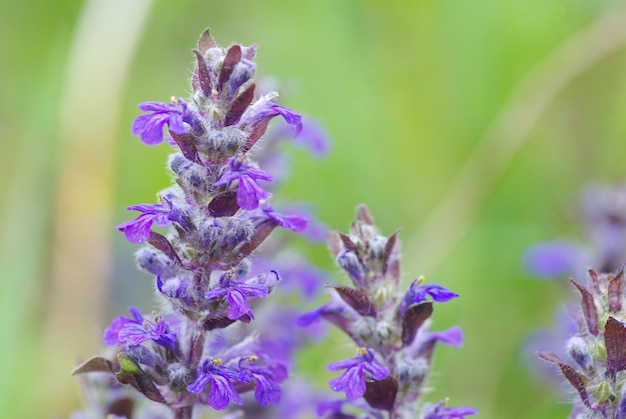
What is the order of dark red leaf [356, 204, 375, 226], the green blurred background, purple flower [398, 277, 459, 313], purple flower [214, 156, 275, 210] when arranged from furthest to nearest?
the green blurred background, dark red leaf [356, 204, 375, 226], purple flower [398, 277, 459, 313], purple flower [214, 156, 275, 210]

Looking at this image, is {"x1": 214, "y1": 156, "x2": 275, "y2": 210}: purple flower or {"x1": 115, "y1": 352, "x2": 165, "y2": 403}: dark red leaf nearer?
{"x1": 214, "y1": 156, "x2": 275, "y2": 210}: purple flower

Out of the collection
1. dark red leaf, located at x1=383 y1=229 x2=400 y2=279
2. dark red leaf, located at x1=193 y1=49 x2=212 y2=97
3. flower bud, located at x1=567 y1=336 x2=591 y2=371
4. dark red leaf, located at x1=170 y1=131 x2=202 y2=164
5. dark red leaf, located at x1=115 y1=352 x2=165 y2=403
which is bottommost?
dark red leaf, located at x1=115 y1=352 x2=165 y2=403

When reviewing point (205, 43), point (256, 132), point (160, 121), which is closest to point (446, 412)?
point (256, 132)

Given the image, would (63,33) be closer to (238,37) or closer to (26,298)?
(238,37)

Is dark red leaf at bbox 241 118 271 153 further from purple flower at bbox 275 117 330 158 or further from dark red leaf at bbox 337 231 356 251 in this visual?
purple flower at bbox 275 117 330 158

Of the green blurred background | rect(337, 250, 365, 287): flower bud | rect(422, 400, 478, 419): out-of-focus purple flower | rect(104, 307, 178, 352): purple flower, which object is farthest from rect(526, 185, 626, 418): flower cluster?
the green blurred background

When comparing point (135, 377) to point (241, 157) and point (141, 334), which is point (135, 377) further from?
point (241, 157)

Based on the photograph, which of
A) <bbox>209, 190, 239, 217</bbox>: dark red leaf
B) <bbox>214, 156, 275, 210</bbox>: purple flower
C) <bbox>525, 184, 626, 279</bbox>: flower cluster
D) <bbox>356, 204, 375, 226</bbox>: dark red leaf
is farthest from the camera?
<bbox>525, 184, 626, 279</bbox>: flower cluster
